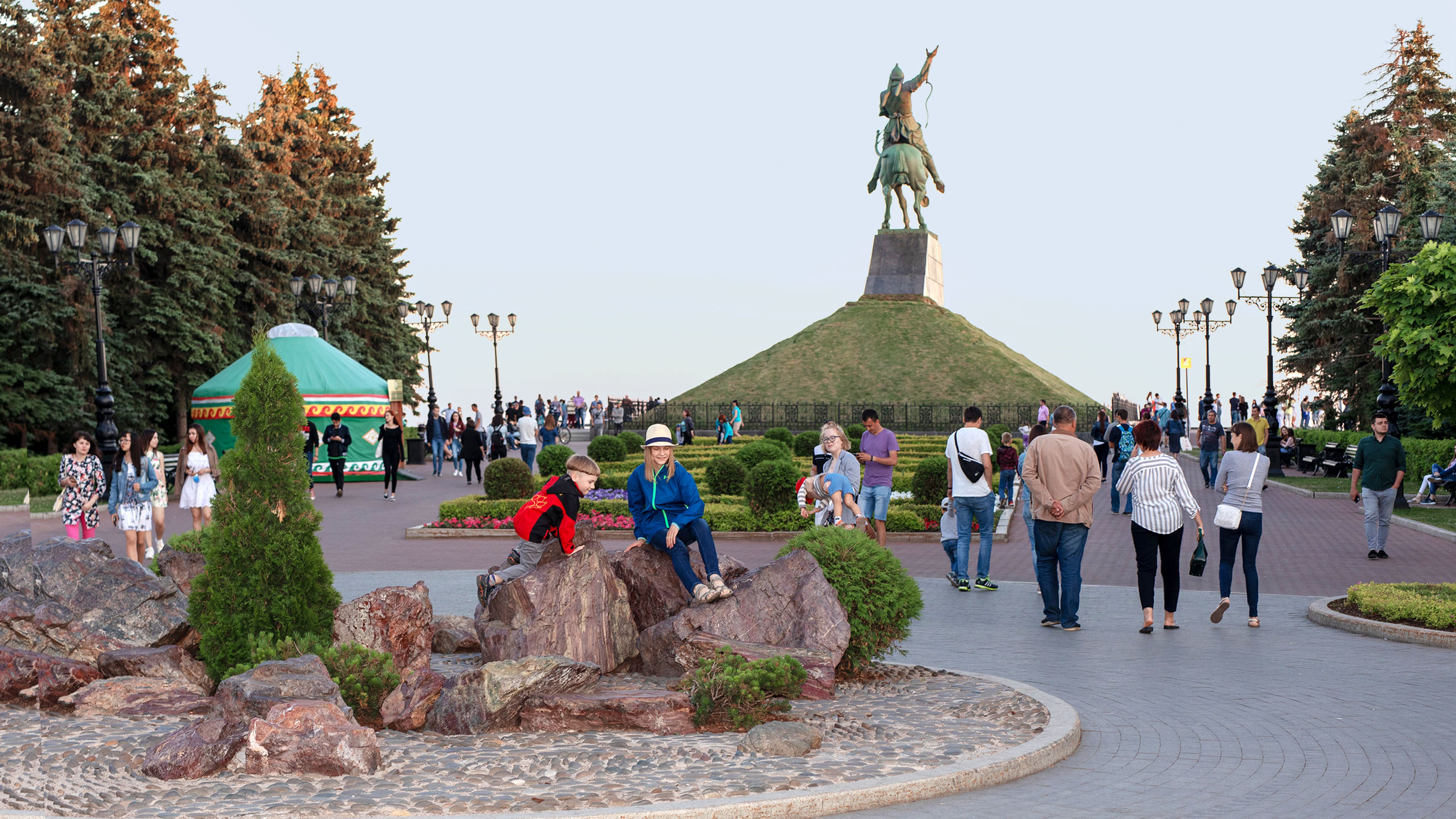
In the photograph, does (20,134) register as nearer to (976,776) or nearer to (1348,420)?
(976,776)

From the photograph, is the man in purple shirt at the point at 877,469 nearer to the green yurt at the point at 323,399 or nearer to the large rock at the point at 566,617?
the large rock at the point at 566,617

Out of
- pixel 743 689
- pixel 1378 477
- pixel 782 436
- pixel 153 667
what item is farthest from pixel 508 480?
pixel 782 436

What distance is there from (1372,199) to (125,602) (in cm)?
4137

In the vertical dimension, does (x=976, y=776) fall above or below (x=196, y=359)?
below

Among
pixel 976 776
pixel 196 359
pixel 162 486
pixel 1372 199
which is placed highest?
pixel 1372 199

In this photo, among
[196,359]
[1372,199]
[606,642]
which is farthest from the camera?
[1372,199]

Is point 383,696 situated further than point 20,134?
No

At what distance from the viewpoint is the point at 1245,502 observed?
35.6 feet

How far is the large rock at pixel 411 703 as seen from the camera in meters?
7.29

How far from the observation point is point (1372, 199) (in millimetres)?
40906

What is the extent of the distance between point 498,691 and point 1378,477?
1172 cm

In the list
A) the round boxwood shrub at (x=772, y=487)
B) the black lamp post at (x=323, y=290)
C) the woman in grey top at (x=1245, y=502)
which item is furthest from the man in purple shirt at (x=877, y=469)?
the black lamp post at (x=323, y=290)

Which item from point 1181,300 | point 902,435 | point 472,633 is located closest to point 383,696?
point 472,633

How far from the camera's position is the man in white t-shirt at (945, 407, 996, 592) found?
1234cm
